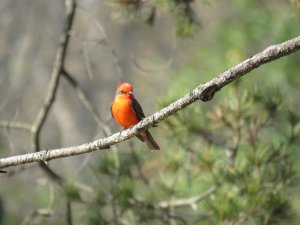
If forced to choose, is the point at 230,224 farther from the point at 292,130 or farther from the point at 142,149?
the point at 142,149

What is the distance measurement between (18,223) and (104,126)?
2.98 meters

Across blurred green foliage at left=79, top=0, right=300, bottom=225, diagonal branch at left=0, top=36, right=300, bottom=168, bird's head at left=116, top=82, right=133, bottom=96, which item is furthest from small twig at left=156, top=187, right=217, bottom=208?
diagonal branch at left=0, top=36, right=300, bottom=168

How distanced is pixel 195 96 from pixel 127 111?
1.57 metres

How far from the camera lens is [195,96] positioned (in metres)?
2.20

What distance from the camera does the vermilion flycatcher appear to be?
12.3 ft

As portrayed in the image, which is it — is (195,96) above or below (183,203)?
below

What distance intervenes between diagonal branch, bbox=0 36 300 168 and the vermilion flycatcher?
3.75ft

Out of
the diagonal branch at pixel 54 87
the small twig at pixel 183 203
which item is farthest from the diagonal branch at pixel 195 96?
the diagonal branch at pixel 54 87

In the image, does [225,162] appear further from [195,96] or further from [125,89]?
[195,96]

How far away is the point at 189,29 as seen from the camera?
13.1 ft

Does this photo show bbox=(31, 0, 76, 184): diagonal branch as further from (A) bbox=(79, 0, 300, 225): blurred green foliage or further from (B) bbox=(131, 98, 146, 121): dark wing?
(B) bbox=(131, 98, 146, 121): dark wing

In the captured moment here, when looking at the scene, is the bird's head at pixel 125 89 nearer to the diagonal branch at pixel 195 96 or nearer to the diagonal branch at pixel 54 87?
the diagonal branch at pixel 54 87

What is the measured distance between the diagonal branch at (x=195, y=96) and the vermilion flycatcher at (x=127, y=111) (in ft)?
3.75

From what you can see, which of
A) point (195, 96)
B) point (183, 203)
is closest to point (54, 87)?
point (183, 203)
